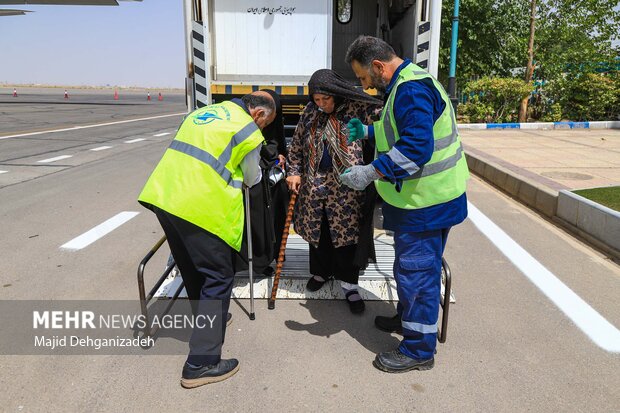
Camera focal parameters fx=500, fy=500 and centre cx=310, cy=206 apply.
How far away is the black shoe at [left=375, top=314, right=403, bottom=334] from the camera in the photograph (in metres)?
3.51

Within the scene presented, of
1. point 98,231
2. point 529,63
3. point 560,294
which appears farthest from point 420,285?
point 529,63

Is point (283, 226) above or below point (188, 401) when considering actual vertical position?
above

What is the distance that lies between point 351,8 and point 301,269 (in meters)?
4.69

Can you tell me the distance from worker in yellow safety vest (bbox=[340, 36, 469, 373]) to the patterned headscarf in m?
0.46

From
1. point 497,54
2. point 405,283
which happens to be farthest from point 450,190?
point 497,54

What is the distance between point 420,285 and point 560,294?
190 cm

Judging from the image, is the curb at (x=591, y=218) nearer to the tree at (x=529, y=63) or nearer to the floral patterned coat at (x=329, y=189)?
the floral patterned coat at (x=329, y=189)

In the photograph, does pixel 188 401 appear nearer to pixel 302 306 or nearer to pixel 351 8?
pixel 302 306

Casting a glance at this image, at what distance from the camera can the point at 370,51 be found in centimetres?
285

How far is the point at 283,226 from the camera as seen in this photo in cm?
424

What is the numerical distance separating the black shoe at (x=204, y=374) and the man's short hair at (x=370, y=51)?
76.8 inches

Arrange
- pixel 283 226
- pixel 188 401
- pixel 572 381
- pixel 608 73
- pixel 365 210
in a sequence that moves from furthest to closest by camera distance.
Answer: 1. pixel 608 73
2. pixel 283 226
3. pixel 365 210
4. pixel 572 381
5. pixel 188 401

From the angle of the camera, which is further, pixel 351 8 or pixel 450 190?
pixel 351 8
